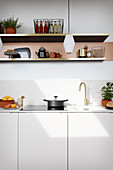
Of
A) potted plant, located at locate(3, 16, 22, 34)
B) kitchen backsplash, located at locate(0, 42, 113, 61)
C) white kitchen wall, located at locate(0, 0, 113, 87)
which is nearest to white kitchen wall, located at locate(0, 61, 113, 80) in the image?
white kitchen wall, located at locate(0, 0, 113, 87)

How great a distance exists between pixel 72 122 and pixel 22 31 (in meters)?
1.66

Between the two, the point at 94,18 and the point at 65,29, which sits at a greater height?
the point at 94,18

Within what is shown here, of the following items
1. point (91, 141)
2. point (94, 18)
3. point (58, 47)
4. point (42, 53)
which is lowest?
point (91, 141)

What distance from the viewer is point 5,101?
2.89m

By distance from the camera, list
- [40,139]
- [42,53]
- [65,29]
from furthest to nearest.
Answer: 1. [65,29]
2. [42,53]
3. [40,139]

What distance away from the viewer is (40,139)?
2502 millimetres

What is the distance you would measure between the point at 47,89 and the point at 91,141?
1.09 meters

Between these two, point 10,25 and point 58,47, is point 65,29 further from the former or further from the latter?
point 10,25

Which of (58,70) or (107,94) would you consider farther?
(58,70)

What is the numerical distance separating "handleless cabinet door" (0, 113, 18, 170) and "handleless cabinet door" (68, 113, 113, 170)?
28.0 inches

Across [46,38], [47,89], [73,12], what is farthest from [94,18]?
[47,89]

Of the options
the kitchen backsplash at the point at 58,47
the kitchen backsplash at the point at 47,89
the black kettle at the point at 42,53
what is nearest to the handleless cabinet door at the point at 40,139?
the kitchen backsplash at the point at 47,89

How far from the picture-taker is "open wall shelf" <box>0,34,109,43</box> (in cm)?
284

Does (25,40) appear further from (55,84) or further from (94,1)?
(94,1)
